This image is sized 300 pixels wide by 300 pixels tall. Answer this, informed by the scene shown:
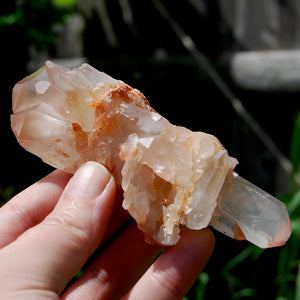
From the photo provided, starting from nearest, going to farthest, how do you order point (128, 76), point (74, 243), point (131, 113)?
point (74, 243) → point (131, 113) → point (128, 76)

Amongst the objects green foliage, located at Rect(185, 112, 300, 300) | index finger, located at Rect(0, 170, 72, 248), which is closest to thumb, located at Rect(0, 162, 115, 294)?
index finger, located at Rect(0, 170, 72, 248)

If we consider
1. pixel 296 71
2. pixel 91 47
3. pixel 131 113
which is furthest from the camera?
pixel 91 47

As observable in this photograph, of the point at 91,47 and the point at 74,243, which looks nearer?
the point at 74,243

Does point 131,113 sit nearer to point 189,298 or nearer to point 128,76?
point 189,298

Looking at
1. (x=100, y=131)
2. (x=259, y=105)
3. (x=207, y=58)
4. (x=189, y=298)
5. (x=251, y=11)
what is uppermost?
(x=100, y=131)

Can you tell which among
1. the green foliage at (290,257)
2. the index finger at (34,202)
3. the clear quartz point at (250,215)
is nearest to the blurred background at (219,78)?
the green foliage at (290,257)

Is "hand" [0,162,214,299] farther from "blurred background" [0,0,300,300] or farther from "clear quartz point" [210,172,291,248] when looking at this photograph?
"blurred background" [0,0,300,300]

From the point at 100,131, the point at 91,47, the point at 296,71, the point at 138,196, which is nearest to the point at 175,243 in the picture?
the point at 138,196
